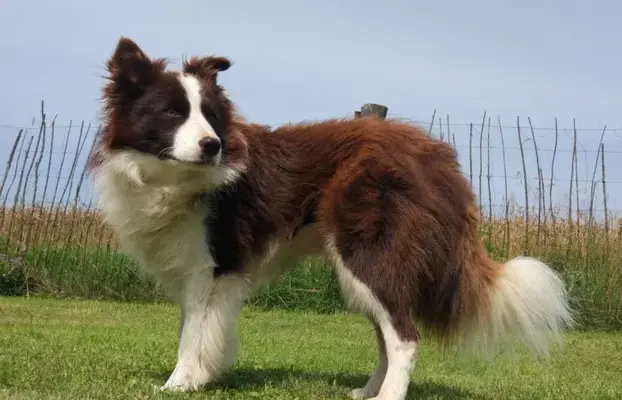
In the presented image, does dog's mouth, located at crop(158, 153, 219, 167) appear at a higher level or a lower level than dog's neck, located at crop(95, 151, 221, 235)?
higher

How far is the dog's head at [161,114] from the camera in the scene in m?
4.55

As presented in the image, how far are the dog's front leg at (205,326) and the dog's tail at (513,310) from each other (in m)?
1.58

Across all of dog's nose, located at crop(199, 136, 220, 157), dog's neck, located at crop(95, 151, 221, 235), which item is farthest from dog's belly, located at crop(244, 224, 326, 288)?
dog's nose, located at crop(199, 136, 220, 157)

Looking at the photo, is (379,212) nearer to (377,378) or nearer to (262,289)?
(377,378)

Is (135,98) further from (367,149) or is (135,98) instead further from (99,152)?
(367,149)

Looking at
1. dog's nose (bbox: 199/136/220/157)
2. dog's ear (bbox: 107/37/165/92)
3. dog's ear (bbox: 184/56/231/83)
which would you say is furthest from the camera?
dog's ear (bbox: 184/56/231/83)

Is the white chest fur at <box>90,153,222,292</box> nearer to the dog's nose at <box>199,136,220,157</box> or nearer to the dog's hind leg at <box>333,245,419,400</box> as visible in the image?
the dog's nose at <box>199,136,220,157</box>

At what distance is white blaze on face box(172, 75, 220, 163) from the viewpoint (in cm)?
450

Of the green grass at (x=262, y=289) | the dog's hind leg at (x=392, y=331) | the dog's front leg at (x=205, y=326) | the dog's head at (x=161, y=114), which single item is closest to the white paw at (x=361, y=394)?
the dog's hind leg at (x=392, y=331)

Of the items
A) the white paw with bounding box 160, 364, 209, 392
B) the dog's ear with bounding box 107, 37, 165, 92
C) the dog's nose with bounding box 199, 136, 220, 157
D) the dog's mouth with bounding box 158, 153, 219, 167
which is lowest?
the white paw with bounding box 160, 364, 209, 392

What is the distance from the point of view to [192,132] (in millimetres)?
4543

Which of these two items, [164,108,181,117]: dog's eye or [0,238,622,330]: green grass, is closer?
[164,108,181,117]: dog's eye

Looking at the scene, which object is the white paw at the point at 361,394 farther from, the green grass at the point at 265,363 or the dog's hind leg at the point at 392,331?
the dog's hind leg at the point at 392,331

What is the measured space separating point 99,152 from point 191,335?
1.42m
